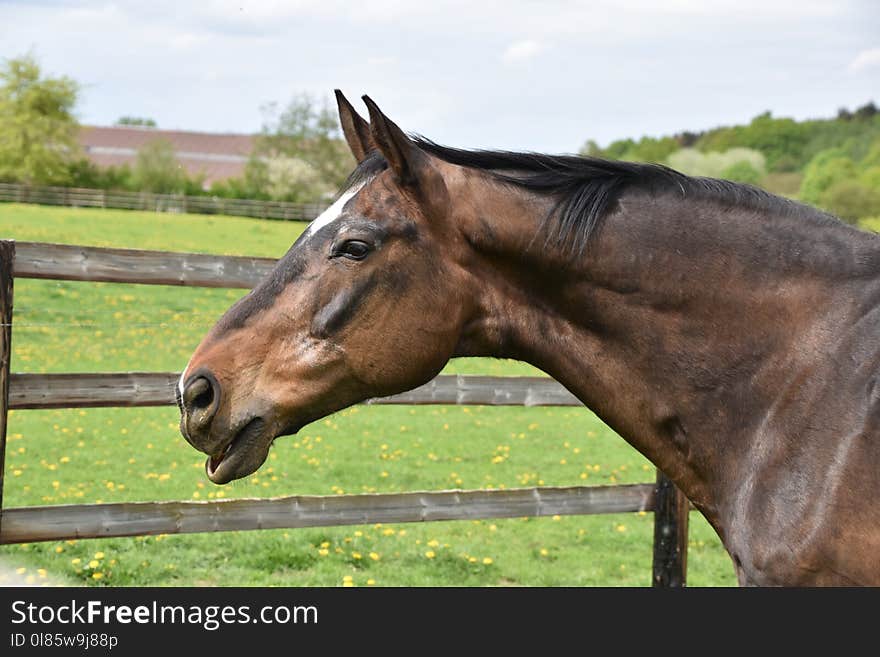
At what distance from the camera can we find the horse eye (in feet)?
8.13

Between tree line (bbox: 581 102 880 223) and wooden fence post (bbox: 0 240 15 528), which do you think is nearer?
wooden fence post (bbox: 0 240 15 528)

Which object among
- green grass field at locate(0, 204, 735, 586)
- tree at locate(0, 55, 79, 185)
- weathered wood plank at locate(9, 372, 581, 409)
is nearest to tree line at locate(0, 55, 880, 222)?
tree at locate(0, 55, 79, 185)

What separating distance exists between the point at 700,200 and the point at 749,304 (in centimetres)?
34

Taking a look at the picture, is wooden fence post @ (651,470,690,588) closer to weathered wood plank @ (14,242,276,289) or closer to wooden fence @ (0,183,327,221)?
weathered wood plank @ (14,242,276,289)

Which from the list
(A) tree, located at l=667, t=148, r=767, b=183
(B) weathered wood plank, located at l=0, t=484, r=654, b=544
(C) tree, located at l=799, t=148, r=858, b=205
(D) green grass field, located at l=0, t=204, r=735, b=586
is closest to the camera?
(B) weathered wood plank, located at l=0, t=484, r=654, b=544

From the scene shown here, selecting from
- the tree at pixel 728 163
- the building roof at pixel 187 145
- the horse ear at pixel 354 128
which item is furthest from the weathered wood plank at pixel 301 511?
the building roof at pixel 187 145

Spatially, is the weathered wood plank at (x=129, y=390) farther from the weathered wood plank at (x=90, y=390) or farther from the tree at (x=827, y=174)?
the tree at (x=827, y=174)

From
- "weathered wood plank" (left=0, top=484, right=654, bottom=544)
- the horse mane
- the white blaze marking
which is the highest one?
the horse mane

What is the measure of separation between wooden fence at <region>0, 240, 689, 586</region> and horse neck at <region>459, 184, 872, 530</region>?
1906 millimetres

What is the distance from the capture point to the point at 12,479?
7.40m

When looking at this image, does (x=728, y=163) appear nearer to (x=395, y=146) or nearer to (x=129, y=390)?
(x=129, y=390)

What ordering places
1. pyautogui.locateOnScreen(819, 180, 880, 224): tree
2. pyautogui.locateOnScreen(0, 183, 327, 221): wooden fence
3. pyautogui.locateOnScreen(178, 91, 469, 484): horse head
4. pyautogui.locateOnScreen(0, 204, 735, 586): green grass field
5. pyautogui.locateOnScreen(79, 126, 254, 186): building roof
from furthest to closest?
pyautogui.locateOnScreen(79, 126, 254, 186): building roof
pyautogui.locateOnScreen(0, 183, 327, 221): wooden fence
pyautogui.locateOnScreen(819, 180, 880, 224): tree
pyautogui.locateOnScreen(0, 204, 735, 586): green grass field
pyautogui.locateOnScreen(178, 91, 469, 484): horse head

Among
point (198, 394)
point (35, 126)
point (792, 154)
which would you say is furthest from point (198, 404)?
point (792, 154)

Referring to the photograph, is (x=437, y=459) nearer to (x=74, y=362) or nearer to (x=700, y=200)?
(x=74, y=362)
